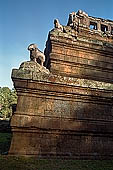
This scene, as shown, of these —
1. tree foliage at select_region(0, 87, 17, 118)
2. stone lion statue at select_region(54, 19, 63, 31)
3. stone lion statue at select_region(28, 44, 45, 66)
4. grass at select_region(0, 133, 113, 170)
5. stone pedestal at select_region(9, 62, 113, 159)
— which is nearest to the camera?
grass at select_region(0, 133, 113, 170)

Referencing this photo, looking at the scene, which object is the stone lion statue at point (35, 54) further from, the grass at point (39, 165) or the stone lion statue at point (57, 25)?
the grass at point (39, 165)

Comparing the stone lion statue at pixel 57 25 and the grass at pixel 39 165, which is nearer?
the grass at pixel 39 165

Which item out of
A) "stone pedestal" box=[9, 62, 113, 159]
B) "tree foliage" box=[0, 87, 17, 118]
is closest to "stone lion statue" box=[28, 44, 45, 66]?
"stone pedestal" box=[9, 62, 113, 159]

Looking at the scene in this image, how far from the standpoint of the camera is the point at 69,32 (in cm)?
809

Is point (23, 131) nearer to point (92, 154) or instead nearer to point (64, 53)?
point (92, 154)

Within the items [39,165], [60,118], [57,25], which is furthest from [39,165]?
[57,25]

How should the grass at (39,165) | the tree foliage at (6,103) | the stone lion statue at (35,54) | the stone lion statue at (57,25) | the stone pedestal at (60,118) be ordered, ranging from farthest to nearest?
1. the tree foliage at (6,103)
2. the stone lion statue at (57,25)
3. the stone lion statue at (35,54)
4. the stone pedestal at (60,118)
5. the grass at (39,165)

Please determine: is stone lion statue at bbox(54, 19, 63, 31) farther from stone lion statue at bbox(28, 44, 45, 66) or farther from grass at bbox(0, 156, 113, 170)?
grass at bbox(0, 156, 113, 170)

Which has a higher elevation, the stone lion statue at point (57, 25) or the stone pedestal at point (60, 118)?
the stone lion statue at point (57, 25)

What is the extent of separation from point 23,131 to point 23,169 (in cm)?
143

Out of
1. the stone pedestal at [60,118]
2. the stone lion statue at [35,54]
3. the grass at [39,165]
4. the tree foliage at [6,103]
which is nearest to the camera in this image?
the grass at [39,165]

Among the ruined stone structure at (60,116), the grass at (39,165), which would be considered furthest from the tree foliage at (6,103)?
the grass at (39,165)

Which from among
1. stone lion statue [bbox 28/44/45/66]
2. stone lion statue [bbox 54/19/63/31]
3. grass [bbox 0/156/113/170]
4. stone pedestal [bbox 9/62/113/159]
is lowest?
grass [bbox 0/156/113/170]

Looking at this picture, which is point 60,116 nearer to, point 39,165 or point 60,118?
point 60,118
